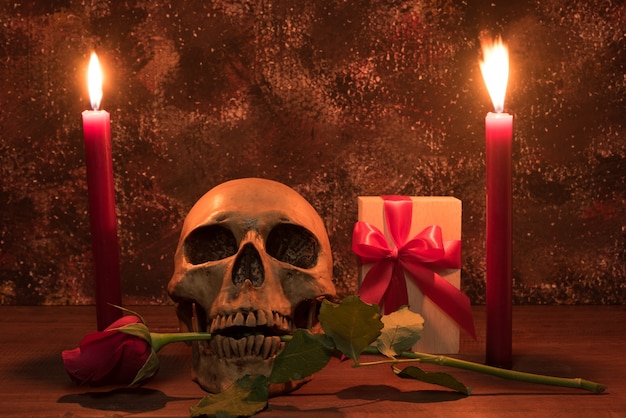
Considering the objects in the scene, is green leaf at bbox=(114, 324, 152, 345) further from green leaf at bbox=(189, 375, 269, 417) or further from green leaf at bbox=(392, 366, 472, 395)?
green leaf at bbox=(392, 366, 472, 395)

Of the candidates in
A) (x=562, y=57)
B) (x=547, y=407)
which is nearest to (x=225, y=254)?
(x=547, y=407)

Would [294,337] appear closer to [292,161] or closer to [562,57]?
[292,161]

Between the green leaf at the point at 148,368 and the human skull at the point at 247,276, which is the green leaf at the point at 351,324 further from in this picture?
the green leaf at the point at 148,368

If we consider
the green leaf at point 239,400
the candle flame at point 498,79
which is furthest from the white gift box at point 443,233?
the green leaf at point 239,400

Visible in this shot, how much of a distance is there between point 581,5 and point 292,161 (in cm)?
50

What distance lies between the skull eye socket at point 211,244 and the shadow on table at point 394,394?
0.81 feet

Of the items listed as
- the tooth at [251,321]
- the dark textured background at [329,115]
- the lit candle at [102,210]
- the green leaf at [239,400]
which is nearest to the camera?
the green leaf at [239,400]

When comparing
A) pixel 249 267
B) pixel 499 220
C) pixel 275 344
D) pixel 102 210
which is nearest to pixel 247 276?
pixel 249 267

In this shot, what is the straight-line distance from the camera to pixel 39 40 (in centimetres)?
147

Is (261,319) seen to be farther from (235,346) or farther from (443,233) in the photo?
(443,233)

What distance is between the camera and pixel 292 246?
1.25m

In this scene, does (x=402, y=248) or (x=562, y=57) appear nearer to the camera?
(x=402, y=248)

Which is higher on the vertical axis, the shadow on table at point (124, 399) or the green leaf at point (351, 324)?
the green leaf at point (351, 324)

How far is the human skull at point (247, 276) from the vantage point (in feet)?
3.62
